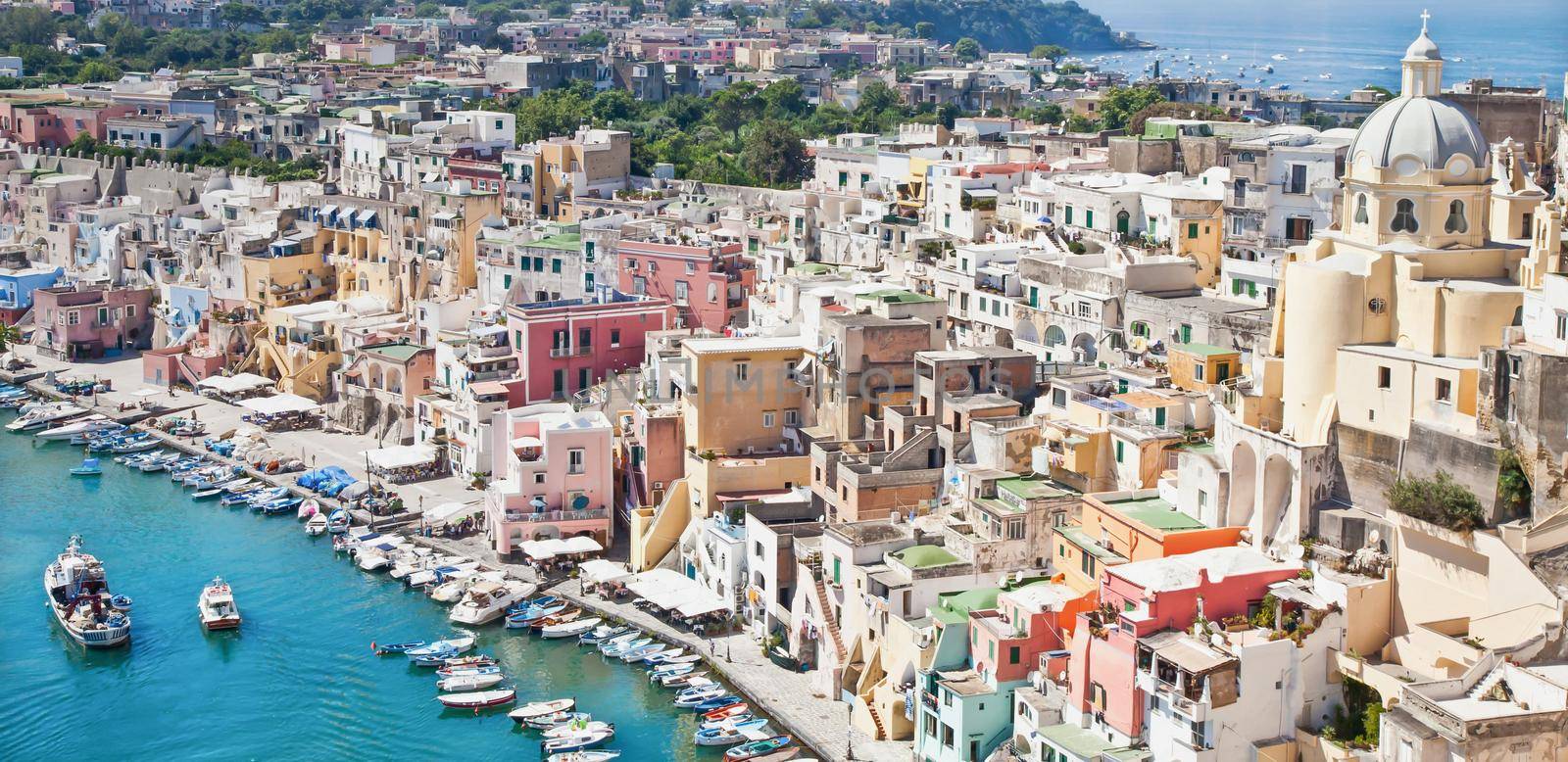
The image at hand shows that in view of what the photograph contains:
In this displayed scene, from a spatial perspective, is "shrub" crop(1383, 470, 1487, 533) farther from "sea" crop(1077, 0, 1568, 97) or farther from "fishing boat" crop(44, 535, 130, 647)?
"sea" crop(1077, 0, 1568, 97)

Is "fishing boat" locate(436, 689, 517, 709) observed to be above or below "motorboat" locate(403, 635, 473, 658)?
below

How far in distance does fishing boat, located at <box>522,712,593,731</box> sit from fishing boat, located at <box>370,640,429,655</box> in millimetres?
2906

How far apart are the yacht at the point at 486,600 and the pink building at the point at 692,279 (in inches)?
325

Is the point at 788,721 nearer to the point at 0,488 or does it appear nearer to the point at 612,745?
the point at 612,745

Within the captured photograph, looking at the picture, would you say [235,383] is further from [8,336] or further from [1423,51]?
[1423,51]

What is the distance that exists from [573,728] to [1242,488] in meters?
8.17

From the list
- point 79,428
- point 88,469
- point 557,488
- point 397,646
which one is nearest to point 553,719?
point 397,646

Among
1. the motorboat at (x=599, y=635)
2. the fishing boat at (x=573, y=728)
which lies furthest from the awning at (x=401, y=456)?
the fishing boat at (x=573, y=728)

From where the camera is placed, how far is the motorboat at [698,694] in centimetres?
2362

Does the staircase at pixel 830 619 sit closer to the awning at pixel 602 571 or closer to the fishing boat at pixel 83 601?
the awning at pixel 602 571

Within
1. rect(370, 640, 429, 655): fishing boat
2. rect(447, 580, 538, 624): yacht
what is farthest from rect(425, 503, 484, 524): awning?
rect(370, 640, 429, 655): fishing boat

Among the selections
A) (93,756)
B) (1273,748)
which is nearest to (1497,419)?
(1273,748)

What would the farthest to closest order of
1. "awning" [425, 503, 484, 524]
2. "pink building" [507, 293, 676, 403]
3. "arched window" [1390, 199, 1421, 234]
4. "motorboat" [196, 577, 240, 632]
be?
"pink building" [507, 293, 676, 403], "awning" [425, 503, 484, 524], "motorboat" [196, 577, 240, 632], "arched window" [1390, 199, 1421, 234]

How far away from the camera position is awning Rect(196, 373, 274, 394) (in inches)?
1539
